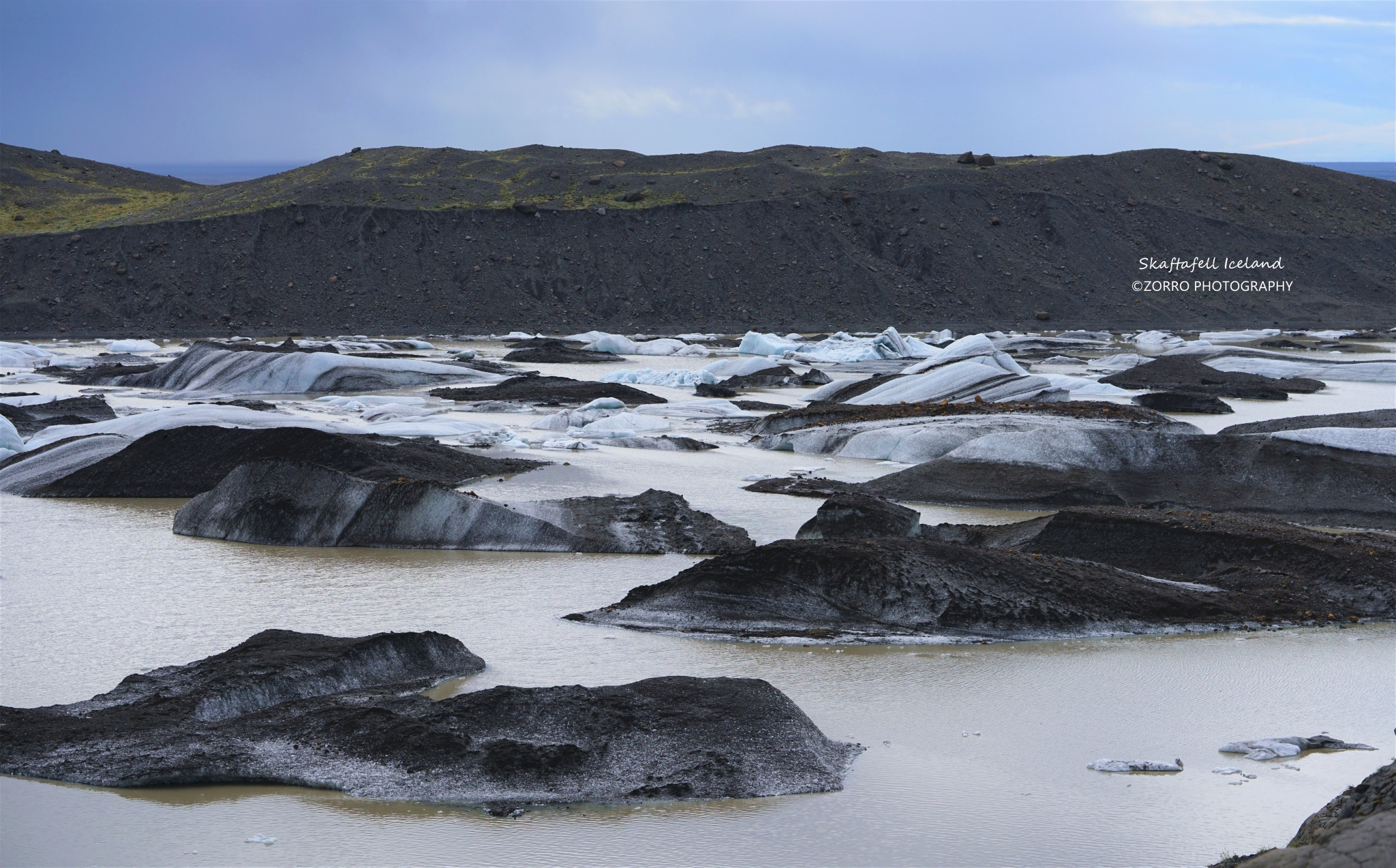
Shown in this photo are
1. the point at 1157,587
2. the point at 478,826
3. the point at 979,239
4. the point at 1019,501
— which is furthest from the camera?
the point at 979,239

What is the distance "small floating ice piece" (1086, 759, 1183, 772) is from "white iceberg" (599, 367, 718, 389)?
16776 mm

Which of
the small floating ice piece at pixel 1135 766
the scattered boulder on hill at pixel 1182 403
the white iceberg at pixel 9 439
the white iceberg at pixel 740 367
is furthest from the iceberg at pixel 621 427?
the small floating ice piece at pixel 1135 766

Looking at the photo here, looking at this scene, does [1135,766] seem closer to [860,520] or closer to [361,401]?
[860,520]

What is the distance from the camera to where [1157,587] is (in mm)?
6797

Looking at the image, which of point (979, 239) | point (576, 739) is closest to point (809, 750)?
point (576, 739)

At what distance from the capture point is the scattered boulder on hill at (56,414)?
1353 centimetres

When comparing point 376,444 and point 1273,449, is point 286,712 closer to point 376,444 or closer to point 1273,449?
point 376,444

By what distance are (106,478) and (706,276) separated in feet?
106

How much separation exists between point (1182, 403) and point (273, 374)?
1353cm

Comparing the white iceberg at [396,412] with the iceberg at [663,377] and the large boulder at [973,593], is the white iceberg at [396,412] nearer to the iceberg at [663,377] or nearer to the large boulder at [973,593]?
the iceberg at [663,377]

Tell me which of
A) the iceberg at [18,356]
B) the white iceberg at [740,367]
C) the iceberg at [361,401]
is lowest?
the iceberg at [361,401]

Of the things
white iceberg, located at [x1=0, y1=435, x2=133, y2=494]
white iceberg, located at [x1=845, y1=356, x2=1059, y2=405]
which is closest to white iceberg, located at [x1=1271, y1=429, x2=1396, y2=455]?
white iceberg, located at [x1=845, y1=356, x2=1059, y2=405]

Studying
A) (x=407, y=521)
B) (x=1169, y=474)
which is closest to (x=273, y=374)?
(x=407, y=521)

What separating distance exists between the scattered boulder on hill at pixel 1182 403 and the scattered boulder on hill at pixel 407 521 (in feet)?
36.0
